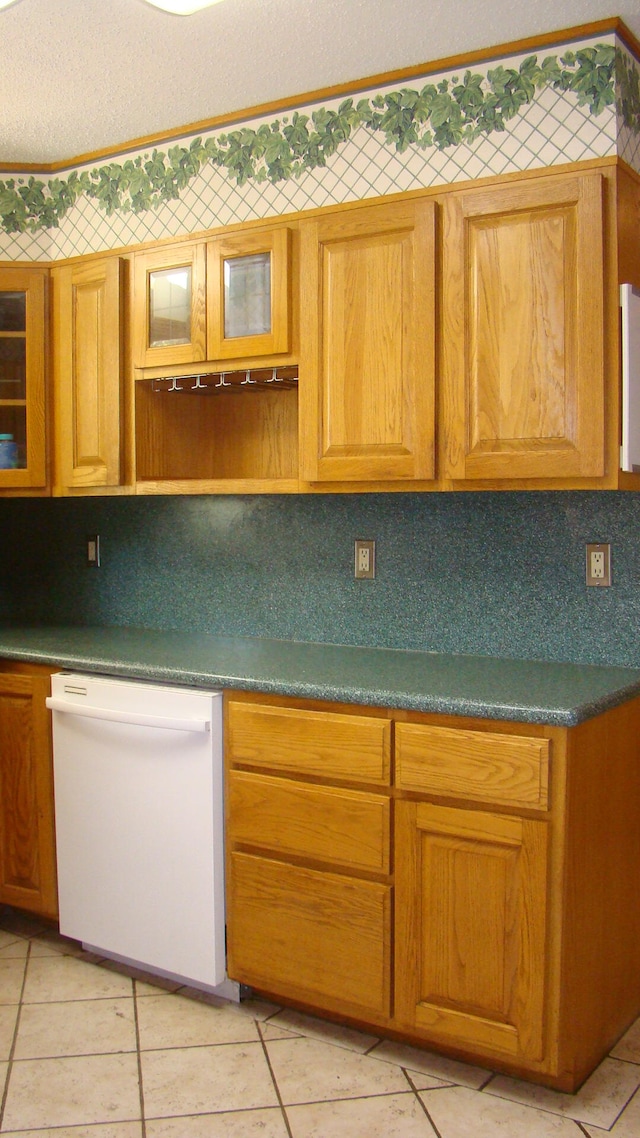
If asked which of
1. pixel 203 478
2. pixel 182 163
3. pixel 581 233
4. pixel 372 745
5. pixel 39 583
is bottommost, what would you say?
pixel 372 745

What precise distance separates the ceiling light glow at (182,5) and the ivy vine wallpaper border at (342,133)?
0.64 meters

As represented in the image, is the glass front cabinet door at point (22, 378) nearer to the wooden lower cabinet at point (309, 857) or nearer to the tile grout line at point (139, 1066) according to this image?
the wooden lower cabinet at point (309, 857)

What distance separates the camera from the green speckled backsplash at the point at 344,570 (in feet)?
8.09

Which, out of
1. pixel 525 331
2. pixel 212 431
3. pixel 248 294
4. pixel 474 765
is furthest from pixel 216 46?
pixel 474 765

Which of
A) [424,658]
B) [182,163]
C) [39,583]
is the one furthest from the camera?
[39,583]

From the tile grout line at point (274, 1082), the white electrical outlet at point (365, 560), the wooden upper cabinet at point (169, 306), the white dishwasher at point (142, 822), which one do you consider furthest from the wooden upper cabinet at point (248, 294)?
the tile grout line at point (274, 1082)

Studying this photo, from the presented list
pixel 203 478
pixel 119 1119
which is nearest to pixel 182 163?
pixel 203 478

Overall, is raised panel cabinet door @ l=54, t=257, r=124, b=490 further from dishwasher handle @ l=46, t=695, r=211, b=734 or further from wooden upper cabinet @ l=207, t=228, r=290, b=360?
dishwasher handle @ l=46, t=695, r=211, b=734

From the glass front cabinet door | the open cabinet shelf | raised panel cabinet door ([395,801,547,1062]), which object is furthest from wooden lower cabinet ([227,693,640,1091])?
the glass front cabinet door

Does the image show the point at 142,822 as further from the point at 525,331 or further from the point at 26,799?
the point at 525,331

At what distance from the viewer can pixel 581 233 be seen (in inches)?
83.7

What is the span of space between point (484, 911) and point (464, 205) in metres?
1.61

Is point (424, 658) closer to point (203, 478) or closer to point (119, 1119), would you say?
point (203, 478)

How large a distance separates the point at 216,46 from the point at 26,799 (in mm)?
2082
